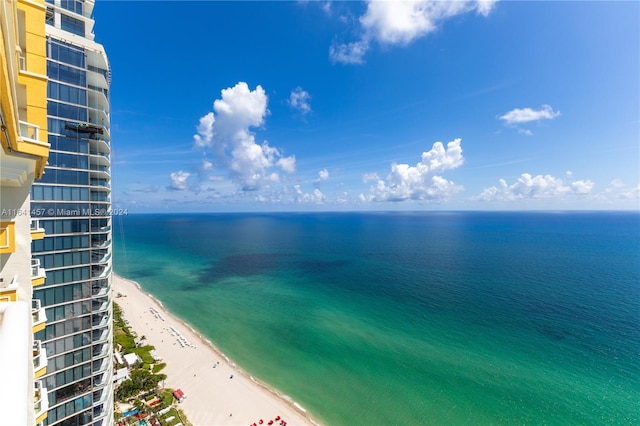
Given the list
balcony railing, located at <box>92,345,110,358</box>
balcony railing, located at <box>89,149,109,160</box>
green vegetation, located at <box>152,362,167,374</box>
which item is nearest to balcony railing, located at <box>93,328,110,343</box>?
balcony railing, located at <box>92,345,110,358</box>

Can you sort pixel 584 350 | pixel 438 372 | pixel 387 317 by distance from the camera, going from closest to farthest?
pixel 438 372
pixel 584 350
pixel 387 317

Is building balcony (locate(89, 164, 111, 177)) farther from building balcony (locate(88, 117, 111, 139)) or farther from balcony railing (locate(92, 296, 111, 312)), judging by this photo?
balcony railing (locate(92, 296, 111, 312))

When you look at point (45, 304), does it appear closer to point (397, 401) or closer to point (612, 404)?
point (397, 401)

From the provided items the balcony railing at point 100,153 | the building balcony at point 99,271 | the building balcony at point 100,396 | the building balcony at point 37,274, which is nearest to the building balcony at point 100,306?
the building balcony at point 99,271

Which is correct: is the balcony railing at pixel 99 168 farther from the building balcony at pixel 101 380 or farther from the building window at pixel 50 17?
the building balcony at pixel 101 380

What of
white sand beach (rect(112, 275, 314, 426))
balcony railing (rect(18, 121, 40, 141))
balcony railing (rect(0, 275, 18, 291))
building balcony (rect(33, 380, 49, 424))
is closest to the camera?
balcony railing (rect(18, 121, 40, 141))

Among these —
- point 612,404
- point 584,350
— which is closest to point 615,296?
point 584,350

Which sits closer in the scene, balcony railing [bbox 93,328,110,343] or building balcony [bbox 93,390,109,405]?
balcony railing [bbox 93,328,110,343]
